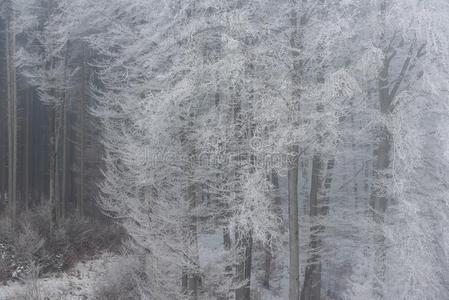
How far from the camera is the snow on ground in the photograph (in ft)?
38.4

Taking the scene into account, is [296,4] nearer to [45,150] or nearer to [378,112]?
[378,112]

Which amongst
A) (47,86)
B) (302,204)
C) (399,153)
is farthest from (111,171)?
(302,204)

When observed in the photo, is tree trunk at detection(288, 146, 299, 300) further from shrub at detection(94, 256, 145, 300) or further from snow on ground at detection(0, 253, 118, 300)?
snow on ground at detection(0, 253, 118, 300)

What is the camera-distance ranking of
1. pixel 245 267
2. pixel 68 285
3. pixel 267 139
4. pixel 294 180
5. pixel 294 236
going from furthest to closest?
pixel 68 285
pixel 245 267
pixel 294 180
pixel 294 236
pixel 267 139

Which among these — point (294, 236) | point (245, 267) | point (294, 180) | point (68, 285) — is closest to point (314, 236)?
point (245, 267)

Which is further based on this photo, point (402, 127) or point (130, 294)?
point (130, 294)

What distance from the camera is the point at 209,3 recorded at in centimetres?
988

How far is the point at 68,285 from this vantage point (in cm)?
1356

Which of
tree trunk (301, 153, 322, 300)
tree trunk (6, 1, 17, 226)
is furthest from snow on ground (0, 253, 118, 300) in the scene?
tree trunk (301, 153, 322, 300)

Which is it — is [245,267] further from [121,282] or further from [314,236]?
[121,282]

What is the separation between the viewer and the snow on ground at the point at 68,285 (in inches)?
461

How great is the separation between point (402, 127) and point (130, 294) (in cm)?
784

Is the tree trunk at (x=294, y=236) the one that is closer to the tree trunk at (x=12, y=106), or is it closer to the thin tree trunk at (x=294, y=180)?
the thin tree trunk at (x=294, y=180)

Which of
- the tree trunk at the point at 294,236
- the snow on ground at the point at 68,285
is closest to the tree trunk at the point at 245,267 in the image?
the tree trunk at the point at 294,236
